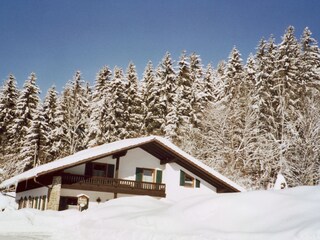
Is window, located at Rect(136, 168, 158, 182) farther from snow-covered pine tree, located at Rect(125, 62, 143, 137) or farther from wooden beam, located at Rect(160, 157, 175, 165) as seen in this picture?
snow-covered pine tree, located at Rect(125, 62, 143, 137)

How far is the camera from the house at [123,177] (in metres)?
25.3

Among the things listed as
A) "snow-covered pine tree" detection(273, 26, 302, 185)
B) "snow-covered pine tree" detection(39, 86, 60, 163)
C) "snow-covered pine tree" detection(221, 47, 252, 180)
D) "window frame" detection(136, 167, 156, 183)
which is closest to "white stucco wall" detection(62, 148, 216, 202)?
"window frame" detection(136, 167, 156, 183)

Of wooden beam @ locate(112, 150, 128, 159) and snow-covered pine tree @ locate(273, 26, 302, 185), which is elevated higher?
snow-covered pine tree @ locate(273, 26, 302, 185)

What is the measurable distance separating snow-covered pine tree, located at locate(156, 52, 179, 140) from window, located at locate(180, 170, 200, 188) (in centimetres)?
1001

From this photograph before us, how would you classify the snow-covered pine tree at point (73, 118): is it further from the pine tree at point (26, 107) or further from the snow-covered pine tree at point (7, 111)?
the snow-covered pine tree at point (7, 111)

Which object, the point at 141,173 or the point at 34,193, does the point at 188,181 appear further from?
the point at 34,193

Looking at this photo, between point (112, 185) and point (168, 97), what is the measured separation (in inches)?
714

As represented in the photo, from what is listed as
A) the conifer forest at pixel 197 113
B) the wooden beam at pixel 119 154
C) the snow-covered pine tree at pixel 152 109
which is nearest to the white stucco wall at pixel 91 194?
the wooden beam at pixel 119 154

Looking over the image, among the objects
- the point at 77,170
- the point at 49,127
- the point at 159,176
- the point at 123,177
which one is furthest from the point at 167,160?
the point at 49,127

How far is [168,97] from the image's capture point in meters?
43.0

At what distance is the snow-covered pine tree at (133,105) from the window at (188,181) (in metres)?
13.8

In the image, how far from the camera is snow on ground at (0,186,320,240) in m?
8.53

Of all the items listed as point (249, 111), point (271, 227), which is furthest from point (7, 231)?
point (249, 111)

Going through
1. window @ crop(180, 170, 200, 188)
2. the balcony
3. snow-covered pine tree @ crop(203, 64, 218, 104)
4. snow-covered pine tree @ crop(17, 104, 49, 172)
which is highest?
snow-covered pine tree @ crop(203, 64, 218, 104)
